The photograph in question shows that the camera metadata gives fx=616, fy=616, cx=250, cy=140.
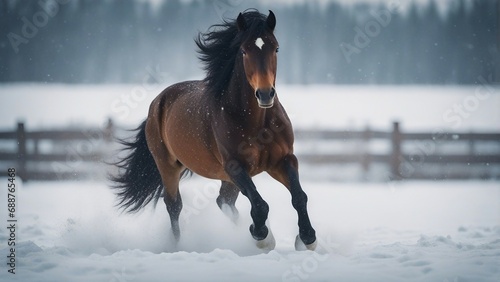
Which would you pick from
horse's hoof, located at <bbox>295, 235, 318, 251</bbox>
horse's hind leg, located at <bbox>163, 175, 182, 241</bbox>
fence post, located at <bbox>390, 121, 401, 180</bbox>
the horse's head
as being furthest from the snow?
the horse's head

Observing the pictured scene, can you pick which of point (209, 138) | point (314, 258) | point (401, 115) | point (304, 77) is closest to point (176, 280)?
point (314, 258)

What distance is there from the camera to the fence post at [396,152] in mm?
12180

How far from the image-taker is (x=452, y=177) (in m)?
12.3

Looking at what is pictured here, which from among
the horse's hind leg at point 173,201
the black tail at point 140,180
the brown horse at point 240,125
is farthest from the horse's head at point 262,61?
the black tail at point 140,180

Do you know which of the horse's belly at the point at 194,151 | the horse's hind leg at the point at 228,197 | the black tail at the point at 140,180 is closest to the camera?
the horse's belly at the point at 194,151

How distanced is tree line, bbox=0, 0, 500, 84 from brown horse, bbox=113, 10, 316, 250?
118ft

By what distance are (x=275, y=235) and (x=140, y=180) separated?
1.67 metres

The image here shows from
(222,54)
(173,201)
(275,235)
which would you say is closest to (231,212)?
(173,201)

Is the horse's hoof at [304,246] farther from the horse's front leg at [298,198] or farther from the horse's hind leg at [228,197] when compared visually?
the horse's hind leg at [228,197]

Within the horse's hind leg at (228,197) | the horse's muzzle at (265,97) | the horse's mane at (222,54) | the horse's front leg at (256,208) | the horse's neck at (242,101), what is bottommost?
the horse's front leg at (256,208)

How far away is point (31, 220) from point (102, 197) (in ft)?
8.50

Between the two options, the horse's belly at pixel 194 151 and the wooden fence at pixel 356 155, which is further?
the wooden fence at pixel 356 155

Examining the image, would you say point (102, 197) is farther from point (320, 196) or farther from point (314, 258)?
point (314, 258)

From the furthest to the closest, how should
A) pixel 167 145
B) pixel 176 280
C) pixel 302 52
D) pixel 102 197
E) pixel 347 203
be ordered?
pixel 302 52 < pixel 102 197 < pixel 347 203 < pixel 167 145 < pixel 176 280
